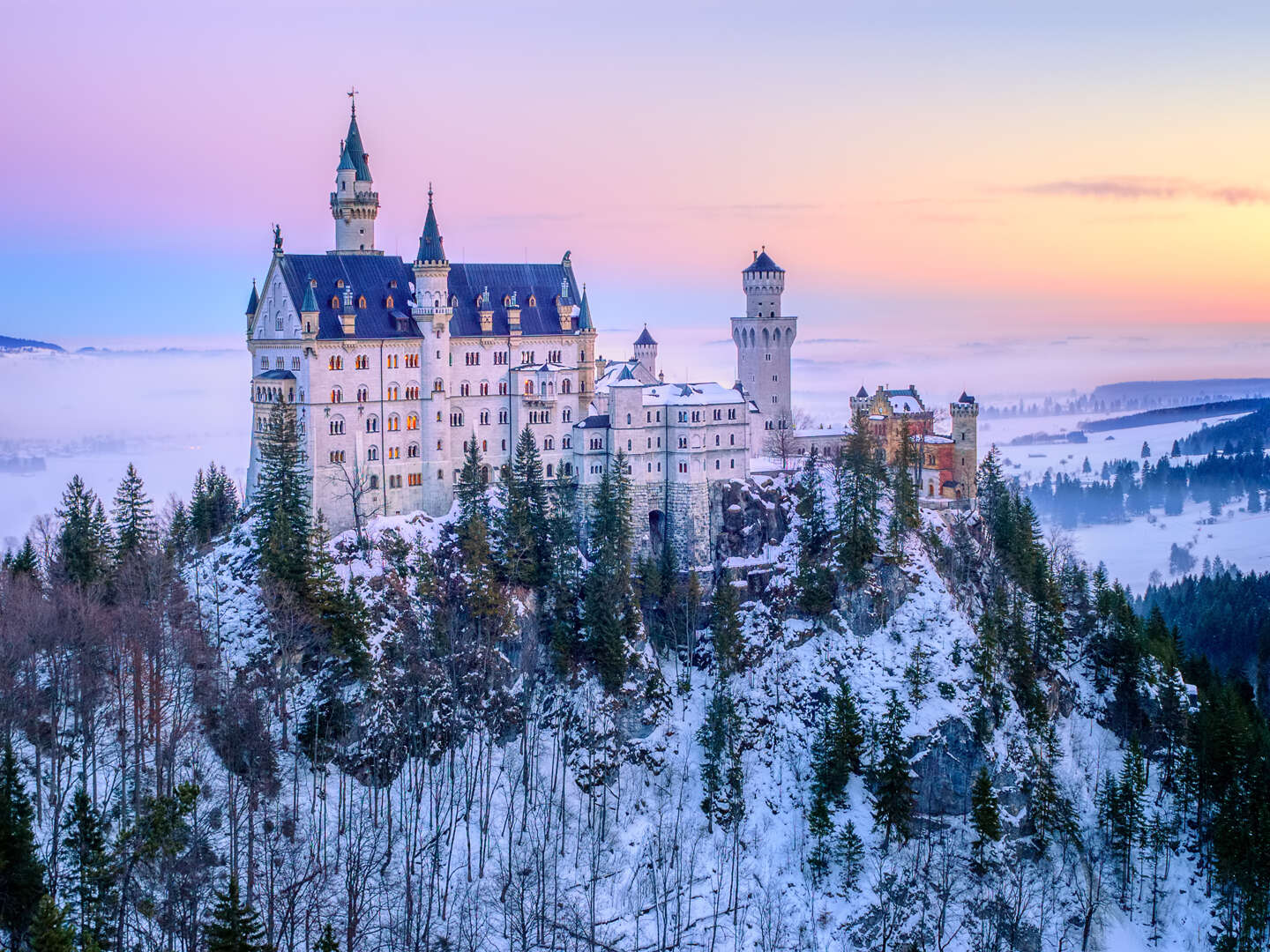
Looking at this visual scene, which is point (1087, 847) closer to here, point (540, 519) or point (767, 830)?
point (767, 830)

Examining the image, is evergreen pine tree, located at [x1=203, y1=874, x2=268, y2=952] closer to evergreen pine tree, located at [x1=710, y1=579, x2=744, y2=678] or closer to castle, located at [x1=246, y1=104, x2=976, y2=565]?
castle, located at [x1=246, y1=104, x2=976, y2=565]

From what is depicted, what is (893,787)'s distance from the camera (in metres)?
82.4

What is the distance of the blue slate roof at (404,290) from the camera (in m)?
97.1

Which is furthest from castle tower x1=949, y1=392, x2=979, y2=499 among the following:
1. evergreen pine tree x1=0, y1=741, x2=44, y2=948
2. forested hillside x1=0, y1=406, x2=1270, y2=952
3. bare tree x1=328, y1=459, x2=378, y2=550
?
evergreen pine tree x1=0, y1=741, x2=44, y2=948

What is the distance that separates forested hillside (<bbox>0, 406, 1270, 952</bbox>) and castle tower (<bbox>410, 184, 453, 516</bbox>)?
578cm

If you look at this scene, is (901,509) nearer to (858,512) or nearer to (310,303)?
(858,512)

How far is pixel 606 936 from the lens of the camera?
76.3m

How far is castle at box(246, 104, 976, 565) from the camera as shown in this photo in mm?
95875

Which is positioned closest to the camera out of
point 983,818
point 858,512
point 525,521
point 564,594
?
point 983,818

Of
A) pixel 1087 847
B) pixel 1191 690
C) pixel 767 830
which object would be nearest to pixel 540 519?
pixel 767 830

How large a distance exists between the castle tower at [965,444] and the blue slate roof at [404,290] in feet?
124

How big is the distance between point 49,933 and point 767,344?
83.5 metres

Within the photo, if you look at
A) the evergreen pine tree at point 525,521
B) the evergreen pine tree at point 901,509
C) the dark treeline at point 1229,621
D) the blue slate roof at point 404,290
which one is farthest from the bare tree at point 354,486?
the dark treeline at point 1229,621

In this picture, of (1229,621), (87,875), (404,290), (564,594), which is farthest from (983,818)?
(1229,621)
